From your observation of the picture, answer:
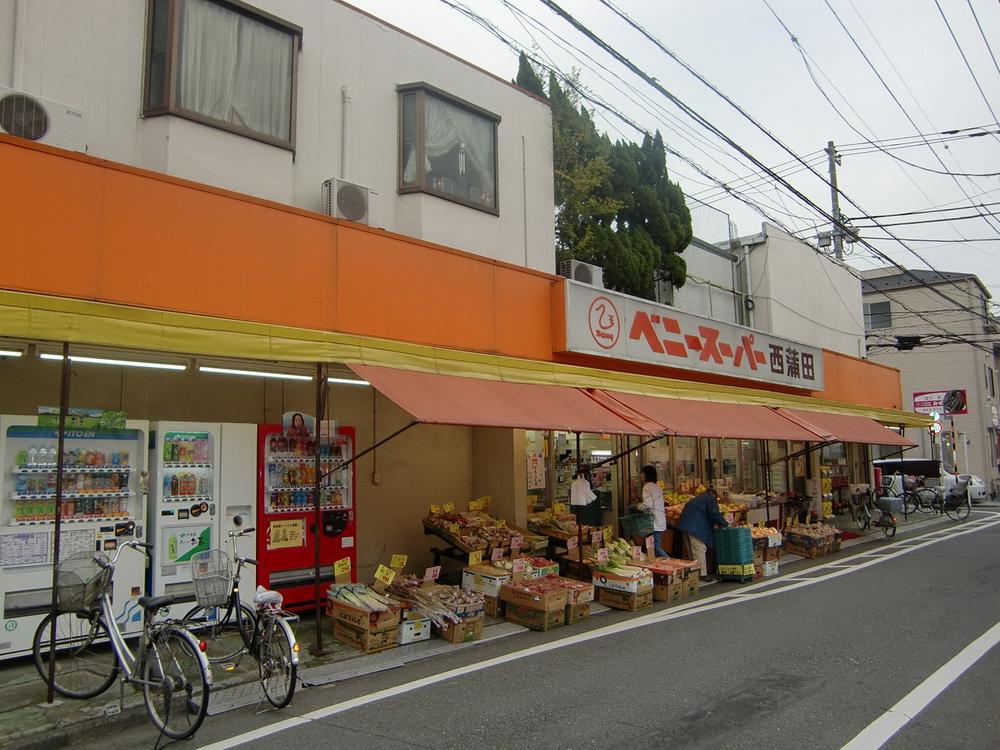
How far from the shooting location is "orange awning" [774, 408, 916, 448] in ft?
49.1

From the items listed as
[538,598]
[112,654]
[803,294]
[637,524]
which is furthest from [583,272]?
[803,294]

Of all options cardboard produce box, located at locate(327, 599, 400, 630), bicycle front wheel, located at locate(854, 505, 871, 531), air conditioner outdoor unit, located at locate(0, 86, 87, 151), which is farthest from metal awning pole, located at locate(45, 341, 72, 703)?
bicycle front wheel, located at locate(854, 505, 871, 531)

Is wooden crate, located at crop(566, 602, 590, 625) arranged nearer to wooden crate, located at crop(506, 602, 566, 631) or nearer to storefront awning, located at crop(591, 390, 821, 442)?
wooden crate, located at crop(506, 602, 566, 631)

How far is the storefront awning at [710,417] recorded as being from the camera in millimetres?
10852

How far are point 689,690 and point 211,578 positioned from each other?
427cm

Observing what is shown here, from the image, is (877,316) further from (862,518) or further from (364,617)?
(364,617)

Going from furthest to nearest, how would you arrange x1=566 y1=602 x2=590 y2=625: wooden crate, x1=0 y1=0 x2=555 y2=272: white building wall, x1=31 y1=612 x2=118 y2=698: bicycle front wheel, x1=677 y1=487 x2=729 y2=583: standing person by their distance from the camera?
x1=677 y1=487 x2=729 y2=583: standing person, x1=566 y1=602 x2=590 y2=625: wooden crate, x1=0 y1=0 x2=555 y2=272: white building wall, x1=31 y1=612 x2=118 y2=698: bicycle front wheel

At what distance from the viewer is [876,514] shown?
18938 millimetres

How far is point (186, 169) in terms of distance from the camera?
819cm

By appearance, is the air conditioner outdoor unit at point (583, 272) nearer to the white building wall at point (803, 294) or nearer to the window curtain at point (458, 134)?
the window curtain at point (458, 134)

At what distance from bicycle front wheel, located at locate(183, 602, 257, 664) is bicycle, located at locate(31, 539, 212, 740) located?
1.52 feet

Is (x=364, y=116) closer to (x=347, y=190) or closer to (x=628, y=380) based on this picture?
(x=347, y=190)

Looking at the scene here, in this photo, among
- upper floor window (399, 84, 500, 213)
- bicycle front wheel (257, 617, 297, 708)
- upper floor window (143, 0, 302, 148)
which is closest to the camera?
bicycle front wheel (257, 617, 297, 708)

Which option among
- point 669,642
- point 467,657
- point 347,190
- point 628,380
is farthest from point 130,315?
point 628,380
